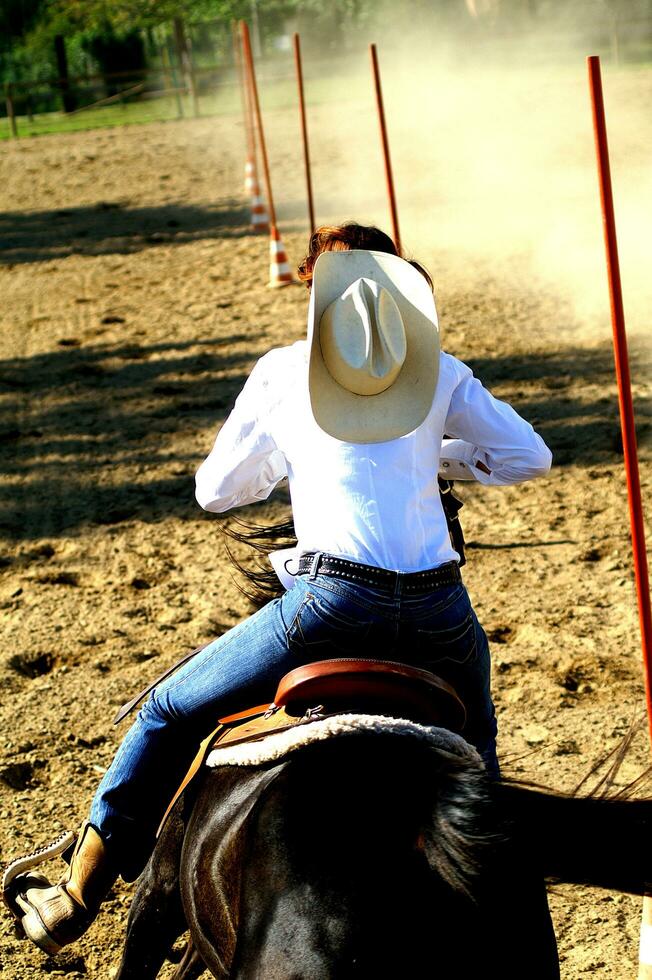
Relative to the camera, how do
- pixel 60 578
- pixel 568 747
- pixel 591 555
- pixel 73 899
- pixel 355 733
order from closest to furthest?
pixel 355 733, pixel 73 899, pixel 568 747, pixel 591 555, pixel 60 578

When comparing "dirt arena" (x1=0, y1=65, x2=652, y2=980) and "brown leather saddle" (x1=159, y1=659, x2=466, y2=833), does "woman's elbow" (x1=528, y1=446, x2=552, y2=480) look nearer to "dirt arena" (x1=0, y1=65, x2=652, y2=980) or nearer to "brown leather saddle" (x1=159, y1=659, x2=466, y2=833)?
"brown leather saddle" (x1=159, y1=659, x2=466, y2=833)

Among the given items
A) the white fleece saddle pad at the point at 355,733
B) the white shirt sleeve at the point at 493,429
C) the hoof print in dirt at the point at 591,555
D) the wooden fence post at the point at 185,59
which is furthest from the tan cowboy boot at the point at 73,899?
the wooden fence post at the point at 185,59

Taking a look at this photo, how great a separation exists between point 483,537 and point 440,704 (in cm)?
324

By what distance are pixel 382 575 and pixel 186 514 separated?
364 cm

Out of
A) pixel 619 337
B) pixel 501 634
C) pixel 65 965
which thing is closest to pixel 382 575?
pixel 619 337

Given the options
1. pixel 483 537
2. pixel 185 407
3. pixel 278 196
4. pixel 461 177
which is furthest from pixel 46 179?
pixel 483 537

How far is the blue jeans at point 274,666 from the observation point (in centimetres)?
240

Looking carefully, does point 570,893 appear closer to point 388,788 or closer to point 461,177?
point 388,788

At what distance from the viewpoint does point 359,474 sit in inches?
95.7

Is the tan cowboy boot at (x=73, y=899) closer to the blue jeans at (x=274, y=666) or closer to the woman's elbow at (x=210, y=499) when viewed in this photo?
the blue jeans at (x=274, y=666)

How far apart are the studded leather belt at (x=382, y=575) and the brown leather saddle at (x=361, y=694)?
200 mm

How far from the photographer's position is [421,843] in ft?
6.33

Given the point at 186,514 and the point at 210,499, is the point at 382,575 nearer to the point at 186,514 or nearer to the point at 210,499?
the point at 210,499

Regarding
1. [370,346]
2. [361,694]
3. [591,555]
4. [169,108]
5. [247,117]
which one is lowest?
[591,555]
